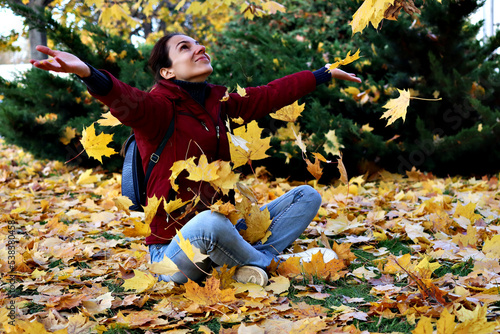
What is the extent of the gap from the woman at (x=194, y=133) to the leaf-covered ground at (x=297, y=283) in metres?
0.13

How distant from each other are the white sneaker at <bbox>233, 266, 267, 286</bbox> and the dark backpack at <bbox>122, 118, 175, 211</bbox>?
20.7 inches

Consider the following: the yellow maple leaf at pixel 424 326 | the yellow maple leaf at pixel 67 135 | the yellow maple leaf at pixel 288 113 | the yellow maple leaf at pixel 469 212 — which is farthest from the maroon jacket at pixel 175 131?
the yellow maple leaf at pixel 67 135

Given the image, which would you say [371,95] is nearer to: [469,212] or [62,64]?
[469,212]

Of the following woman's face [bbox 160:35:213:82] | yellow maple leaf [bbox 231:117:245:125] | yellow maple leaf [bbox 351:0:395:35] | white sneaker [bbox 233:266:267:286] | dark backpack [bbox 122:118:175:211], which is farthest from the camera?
yellow maple leaf [bbox 231:117:245:125]

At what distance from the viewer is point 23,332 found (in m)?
1.44

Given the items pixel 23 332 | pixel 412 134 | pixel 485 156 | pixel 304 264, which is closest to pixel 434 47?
pixel 412 134

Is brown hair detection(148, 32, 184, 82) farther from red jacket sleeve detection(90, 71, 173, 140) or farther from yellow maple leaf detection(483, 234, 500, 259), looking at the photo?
yellow maple leaf detection(483, 234, 500, 259)

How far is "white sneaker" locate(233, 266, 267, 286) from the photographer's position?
1.88 m

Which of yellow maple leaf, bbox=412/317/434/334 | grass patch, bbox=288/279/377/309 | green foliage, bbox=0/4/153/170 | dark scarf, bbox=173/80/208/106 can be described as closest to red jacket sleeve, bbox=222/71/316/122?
dark scarf, bbox=173/80/208/106

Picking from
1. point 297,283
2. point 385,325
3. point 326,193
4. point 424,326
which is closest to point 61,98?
point 326,193

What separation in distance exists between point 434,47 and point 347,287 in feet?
11.1

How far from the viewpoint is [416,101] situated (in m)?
4.59

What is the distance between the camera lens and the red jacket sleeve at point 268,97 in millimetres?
2297

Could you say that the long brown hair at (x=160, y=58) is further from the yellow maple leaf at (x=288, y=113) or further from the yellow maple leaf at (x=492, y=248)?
the yellow maple leaf at (x=492, y=248)
